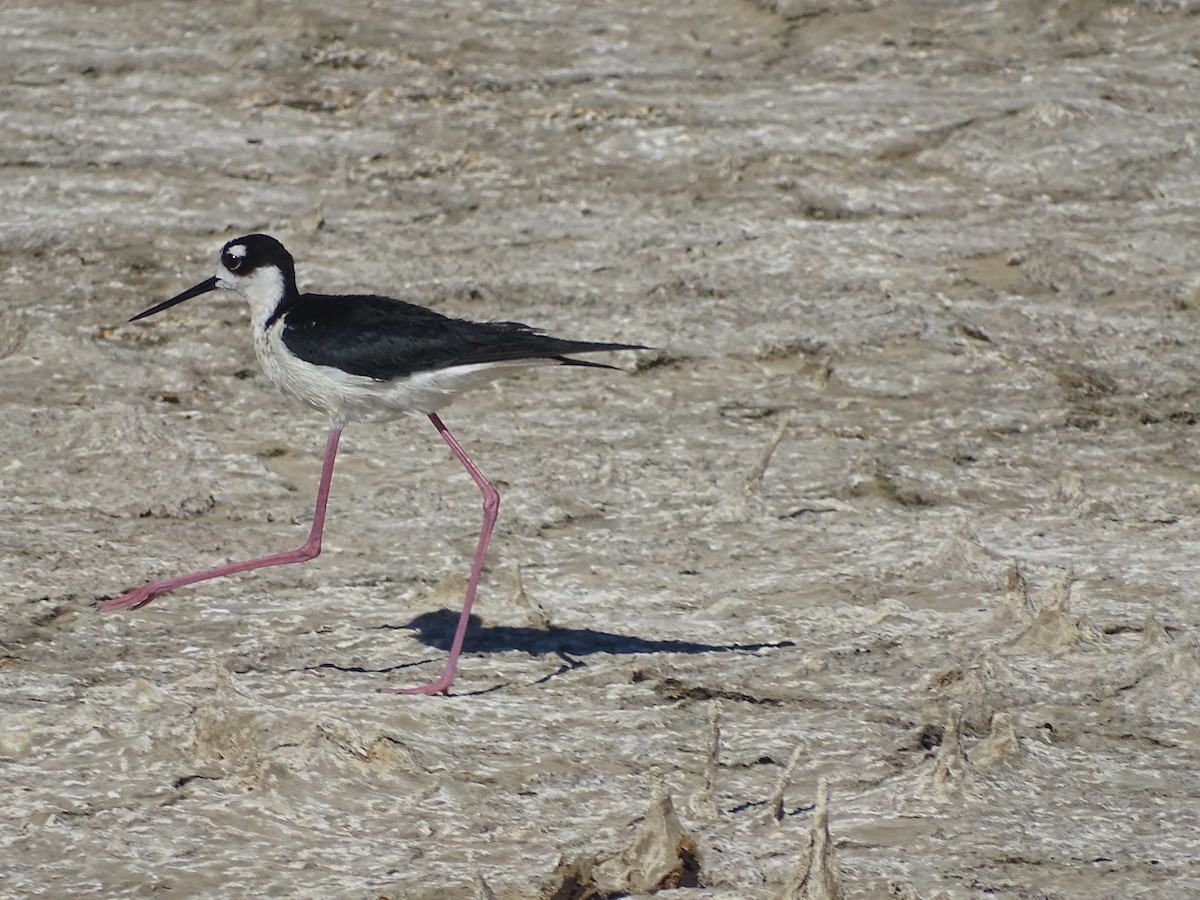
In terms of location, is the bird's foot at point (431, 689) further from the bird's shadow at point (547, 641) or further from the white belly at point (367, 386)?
the white belly at point (367, 386)

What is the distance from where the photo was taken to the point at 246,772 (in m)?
4.06

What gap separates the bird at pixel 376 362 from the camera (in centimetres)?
517

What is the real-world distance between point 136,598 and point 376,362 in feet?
3.20

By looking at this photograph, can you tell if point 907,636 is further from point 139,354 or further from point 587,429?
point 139,354

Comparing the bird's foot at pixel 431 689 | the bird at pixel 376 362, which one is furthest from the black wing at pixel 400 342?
the bird's foot at pixel 431 689

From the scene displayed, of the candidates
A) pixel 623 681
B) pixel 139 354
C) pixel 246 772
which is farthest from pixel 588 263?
pixel 246 772

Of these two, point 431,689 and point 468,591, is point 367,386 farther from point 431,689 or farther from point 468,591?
point 431,689

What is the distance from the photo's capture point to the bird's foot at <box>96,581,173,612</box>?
5.13 meters

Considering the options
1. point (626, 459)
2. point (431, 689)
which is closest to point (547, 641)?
point (431, 689)

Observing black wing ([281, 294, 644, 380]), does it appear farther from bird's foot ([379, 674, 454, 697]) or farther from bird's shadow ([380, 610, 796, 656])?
bird's foot ([379, 674, 454, 697])

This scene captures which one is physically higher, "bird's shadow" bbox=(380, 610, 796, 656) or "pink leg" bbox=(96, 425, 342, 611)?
"pink leg" bbox=(96, 425, 342, 611)

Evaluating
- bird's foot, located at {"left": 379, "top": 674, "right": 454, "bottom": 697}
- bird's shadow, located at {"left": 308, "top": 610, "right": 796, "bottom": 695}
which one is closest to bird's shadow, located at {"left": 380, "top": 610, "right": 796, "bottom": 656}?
bird's shadow, located at {"left": 308, "top": 610, "right": 796, "bottom": 695}

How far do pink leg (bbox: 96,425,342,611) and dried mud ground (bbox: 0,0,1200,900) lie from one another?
8 centimetres

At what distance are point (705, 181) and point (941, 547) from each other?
3.07m
